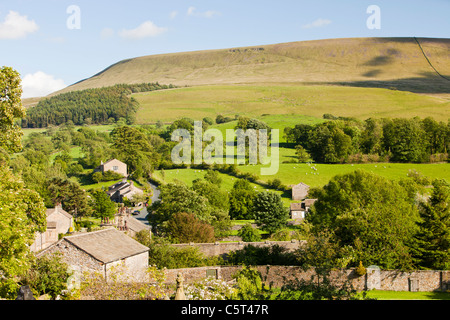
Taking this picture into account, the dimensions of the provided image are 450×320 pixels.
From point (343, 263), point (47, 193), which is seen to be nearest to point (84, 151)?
point (47, 193)

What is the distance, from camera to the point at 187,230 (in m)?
44.0

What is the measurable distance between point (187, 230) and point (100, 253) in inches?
717

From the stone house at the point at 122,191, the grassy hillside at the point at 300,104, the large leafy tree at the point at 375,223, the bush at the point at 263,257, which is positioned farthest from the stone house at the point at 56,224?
the grassy hillside at the point at 300,104

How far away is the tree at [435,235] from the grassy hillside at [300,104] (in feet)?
315

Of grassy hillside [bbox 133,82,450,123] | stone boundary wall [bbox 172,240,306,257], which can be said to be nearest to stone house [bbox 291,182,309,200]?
stone boundary wall [bbox 172,240,306,257]

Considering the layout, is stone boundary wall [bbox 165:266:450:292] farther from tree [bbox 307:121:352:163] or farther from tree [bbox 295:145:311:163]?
tree [bbox 295:145:311:163]

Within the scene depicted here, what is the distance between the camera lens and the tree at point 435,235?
36875 millimetres

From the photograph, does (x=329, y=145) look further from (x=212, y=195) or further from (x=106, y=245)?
(x=106, y=245)

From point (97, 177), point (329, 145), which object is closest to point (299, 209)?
point (329, 145)

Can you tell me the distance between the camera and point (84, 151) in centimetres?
12362

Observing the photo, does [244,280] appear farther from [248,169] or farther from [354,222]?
[248,169]

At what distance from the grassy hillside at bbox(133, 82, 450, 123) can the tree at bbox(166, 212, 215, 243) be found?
93189 millimetres

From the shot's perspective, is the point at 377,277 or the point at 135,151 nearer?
the point at 377,277
